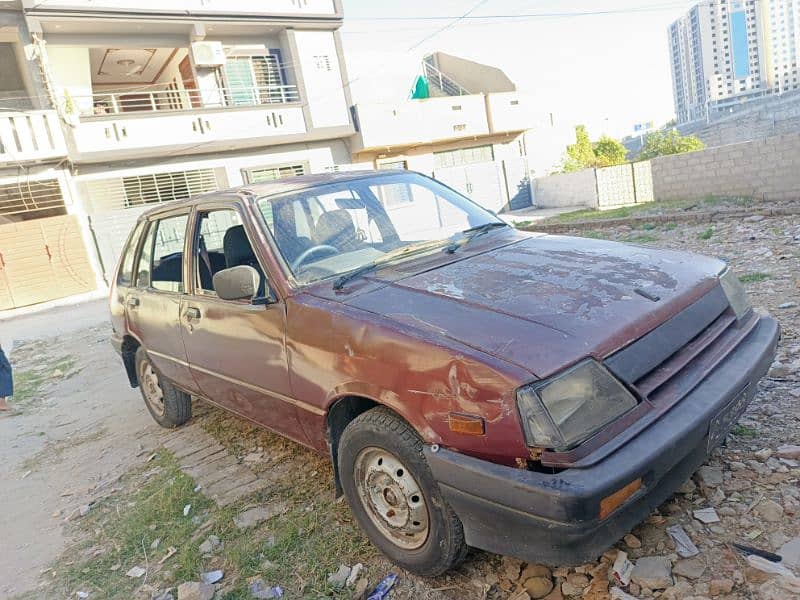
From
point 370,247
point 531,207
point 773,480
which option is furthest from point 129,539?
point 531,207

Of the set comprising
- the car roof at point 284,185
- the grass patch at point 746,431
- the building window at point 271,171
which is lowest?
the grass patch at point 746,431

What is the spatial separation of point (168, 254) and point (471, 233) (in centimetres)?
230

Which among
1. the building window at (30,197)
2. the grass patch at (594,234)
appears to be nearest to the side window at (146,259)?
the grass patch at (594,234)

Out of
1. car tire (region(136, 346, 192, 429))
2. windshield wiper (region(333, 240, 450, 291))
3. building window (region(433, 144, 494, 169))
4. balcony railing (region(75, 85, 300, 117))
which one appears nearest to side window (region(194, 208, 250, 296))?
windshield wiper (region(333, 240, 450, 291))

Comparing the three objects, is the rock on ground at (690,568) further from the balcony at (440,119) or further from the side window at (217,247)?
the balcony at (440,119)

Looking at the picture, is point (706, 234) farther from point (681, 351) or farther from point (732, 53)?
point (732, 53)

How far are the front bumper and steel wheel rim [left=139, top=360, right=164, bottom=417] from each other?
329cm

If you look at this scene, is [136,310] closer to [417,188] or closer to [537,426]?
[417,188]

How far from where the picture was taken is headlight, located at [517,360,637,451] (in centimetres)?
187

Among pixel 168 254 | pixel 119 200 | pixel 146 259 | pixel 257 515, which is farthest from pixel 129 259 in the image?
pixel 119 200

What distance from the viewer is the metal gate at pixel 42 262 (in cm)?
1451

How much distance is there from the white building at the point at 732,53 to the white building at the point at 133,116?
21413 mm

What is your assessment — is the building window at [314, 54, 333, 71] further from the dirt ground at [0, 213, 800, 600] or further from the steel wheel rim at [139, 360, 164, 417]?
the steel wheel rim at [139, 360, 164, 417]

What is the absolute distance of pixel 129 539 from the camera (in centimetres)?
316
